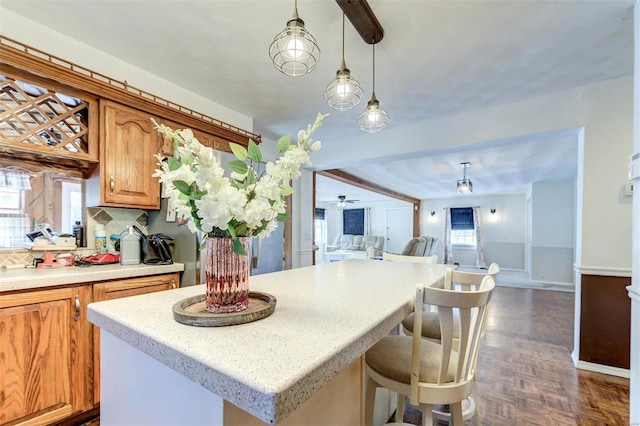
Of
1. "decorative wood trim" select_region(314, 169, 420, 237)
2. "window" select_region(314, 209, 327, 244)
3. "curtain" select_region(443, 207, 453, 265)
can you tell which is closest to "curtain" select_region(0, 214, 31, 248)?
"decorative wood trim" select_region(314, 169, 420, 237)

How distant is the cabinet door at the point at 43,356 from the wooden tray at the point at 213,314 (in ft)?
3.98

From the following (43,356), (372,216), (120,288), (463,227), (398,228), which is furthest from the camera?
(372,216)

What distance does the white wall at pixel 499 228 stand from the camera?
8.23 meters

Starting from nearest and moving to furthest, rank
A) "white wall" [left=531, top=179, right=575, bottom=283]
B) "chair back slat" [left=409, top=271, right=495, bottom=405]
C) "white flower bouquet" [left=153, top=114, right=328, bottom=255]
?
"white flower bouquet" [left=153, top=114, right=328, bottom=255]
"chair back slat" [left=409, top=271, right=495, bottom=405]
"white wall" [left=531, top=179, right=575, bottom=283]

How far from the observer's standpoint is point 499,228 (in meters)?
8.56

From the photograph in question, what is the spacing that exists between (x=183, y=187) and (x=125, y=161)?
1.69 metres

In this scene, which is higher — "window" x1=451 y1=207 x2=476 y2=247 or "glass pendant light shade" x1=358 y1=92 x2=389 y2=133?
"glass pendant light shade" x1=358 y1=92 x2=389 y2=133

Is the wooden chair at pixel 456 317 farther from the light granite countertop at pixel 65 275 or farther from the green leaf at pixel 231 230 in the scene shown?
the light granite countertop at pixel 65 275

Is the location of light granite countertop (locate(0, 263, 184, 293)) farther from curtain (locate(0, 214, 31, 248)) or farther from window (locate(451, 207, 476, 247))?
window (locate(451, 207, 476, 247))

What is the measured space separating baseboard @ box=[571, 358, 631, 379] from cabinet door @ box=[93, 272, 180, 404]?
3360 mm

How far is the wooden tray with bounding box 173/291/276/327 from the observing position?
72cm

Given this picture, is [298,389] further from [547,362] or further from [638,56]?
[547,362]

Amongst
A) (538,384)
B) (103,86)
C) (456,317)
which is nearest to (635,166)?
(456,317)

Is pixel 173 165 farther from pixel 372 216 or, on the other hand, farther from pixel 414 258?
pixel 372 216
